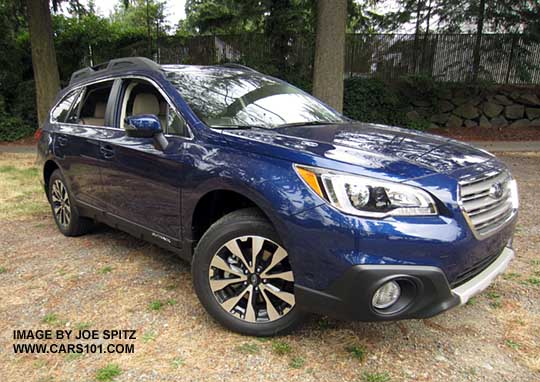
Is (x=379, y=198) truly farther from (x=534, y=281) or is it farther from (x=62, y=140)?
(x=62, y=140)

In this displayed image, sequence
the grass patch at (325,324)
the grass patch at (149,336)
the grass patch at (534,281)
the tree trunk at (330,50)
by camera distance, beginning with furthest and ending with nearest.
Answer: the tree trunk at (330,50)
the grass patch at (534,281)
the grass patch at (325,324)
the grass patch at (149,336)

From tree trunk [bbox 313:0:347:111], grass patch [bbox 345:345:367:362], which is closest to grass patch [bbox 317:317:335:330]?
grass patch [bbox 345:345:367:362]

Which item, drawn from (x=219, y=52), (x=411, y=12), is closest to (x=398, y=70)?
(x=411, y=12)

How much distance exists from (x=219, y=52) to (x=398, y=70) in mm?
5327

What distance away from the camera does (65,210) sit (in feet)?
14.3

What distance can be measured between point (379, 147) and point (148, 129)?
1.56m

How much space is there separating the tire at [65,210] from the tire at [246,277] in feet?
7.09

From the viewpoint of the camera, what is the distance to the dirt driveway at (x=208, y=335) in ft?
7.44

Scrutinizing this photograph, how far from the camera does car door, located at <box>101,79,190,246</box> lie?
2883mm

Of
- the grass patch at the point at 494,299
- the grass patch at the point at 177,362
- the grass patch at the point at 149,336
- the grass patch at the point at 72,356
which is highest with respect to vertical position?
the grass patch at the point at 494,299

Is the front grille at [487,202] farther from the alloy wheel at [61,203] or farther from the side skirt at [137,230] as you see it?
the alloy wheel at [61,203]

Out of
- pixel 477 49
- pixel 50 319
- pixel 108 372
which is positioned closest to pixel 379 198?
pixel 108 372

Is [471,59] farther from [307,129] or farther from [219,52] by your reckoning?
[307,129]

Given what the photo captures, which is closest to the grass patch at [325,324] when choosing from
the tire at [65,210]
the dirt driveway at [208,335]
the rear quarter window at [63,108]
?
the dirt driveway at [208,335]
